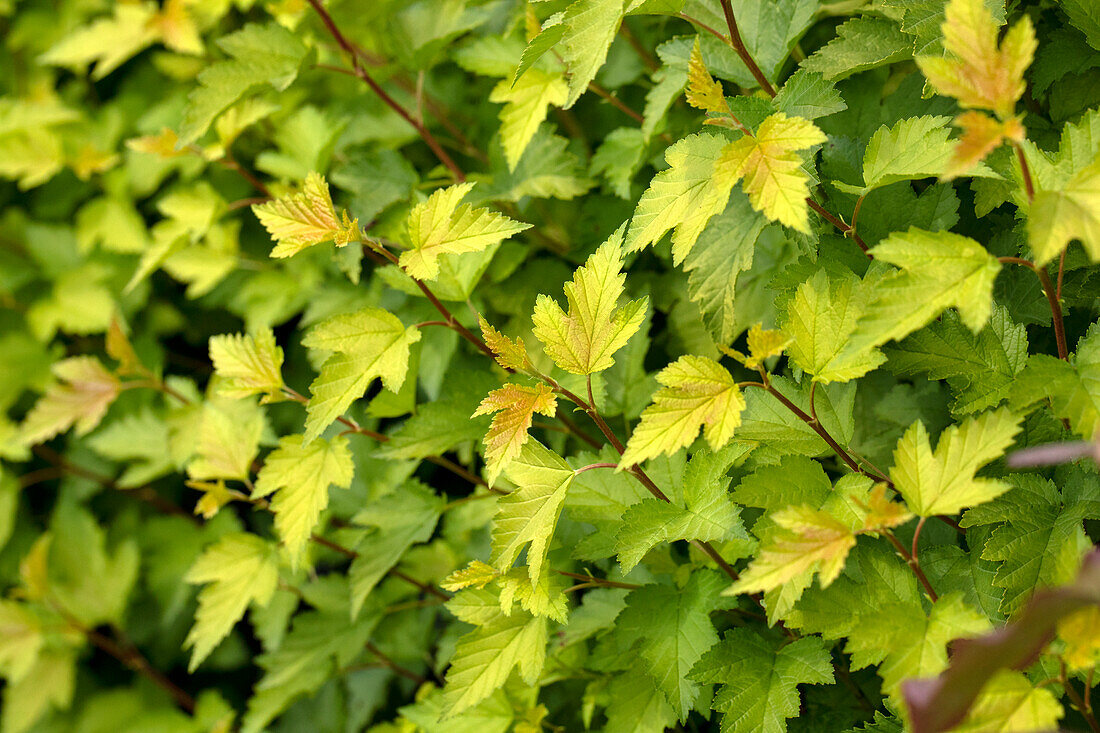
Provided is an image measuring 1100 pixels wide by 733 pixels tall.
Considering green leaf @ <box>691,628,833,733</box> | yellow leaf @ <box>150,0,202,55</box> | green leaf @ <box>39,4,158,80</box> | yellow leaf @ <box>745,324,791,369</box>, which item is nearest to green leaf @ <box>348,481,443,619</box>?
green leaf @ <box>691,628,833,733</box>

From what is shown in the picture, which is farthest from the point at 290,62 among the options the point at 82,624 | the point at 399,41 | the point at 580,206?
the point at 82,624

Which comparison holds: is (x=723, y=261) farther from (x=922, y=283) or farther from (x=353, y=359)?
(x=353, y=359)

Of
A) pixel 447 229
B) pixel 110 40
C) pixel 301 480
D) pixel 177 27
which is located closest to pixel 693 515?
pixel 447 229

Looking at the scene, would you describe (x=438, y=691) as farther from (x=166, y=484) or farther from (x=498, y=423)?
(x=166, y=484)

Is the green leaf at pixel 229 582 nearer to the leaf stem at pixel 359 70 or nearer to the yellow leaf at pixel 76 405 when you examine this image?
the yellow leaf at pixel 76 405

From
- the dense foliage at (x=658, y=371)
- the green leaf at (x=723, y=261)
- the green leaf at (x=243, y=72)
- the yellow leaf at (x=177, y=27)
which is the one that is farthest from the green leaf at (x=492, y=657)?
the yellow leaf at (x=177, y=27)

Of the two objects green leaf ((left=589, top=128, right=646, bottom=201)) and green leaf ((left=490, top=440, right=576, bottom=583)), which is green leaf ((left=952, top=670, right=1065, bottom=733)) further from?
green leaf ((left=589, top=128, right=646, bottom=201))
